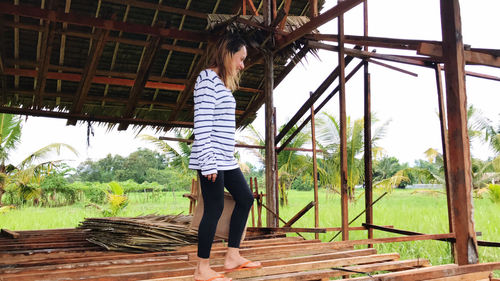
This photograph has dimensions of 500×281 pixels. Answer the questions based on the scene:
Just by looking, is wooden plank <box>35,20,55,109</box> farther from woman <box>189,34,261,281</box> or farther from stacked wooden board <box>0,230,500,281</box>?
woman <box>189,34,261,281</box>

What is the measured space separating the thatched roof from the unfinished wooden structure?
1 cm

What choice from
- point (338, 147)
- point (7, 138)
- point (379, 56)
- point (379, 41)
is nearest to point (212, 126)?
point (379, 41)

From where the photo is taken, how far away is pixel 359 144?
596 inches

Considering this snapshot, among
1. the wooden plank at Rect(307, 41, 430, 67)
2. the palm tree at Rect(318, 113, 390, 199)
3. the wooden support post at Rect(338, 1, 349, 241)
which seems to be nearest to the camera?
the wooden support post at Rect(338, 1, 349, 241)

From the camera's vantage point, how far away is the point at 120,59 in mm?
5816

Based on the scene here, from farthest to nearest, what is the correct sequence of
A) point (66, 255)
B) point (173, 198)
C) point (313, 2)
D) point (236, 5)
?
point (173, 198)
point (236, 5)
point (313, 2)
point (66, 255)

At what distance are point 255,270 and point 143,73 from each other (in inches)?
137

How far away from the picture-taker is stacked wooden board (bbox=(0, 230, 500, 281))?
92.4 inches

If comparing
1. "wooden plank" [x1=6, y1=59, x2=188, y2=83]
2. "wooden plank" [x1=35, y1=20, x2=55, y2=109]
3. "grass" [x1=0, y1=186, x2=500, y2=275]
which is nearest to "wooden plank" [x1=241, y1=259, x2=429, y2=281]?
"wooden plank" [x1=35, y1=20, x2=55, y2=109]

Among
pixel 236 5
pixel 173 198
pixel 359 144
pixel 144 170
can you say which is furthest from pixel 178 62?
pixel 144 170

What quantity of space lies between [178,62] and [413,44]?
11.4ft

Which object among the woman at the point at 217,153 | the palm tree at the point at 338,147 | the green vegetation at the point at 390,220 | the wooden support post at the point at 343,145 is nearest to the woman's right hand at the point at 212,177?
the woman at the point at 217,153

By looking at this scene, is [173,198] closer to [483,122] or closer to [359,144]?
[359,144]

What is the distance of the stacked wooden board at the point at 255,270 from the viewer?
2348 mm
